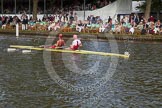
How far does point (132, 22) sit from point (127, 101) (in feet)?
82.1

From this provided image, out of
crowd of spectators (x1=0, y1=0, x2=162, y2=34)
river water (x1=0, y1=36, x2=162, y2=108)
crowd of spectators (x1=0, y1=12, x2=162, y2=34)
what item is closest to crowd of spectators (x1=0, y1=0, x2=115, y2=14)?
crowd of spectators (x1=0, y1=0, x2=162, y2=34)

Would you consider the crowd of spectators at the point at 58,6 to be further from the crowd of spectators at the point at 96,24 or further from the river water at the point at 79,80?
the river water at the point at 79,80

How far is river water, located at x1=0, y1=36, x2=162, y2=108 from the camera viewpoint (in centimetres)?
1352

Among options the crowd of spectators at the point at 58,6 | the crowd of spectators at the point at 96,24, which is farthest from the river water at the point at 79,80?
the crowd of spectators at the point at 58,6

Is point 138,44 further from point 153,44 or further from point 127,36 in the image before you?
point 127,36

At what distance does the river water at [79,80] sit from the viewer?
13.5m

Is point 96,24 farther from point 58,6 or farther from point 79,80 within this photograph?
point 79,80

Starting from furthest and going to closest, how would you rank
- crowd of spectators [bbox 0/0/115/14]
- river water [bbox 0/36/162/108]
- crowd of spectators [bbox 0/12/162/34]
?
crowd of spectators [bbox 0/0/115/14] → crowd of spectators [bbox 0/12/162/34] → river water [bbox 0/36/162/108]

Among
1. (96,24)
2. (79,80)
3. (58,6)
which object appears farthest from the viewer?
(58,6)

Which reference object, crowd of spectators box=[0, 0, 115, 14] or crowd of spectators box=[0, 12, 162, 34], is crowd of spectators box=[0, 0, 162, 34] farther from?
crowd of spectators box=[0, 0, 115, 14]

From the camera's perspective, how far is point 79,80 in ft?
56.4

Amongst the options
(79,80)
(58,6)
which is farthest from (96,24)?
(79,80)

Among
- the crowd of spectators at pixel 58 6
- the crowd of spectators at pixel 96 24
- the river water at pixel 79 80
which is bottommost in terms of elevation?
the river water at pixel 79 80

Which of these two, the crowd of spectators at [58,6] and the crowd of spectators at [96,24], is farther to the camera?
the crowd of spectators at [58,6]
